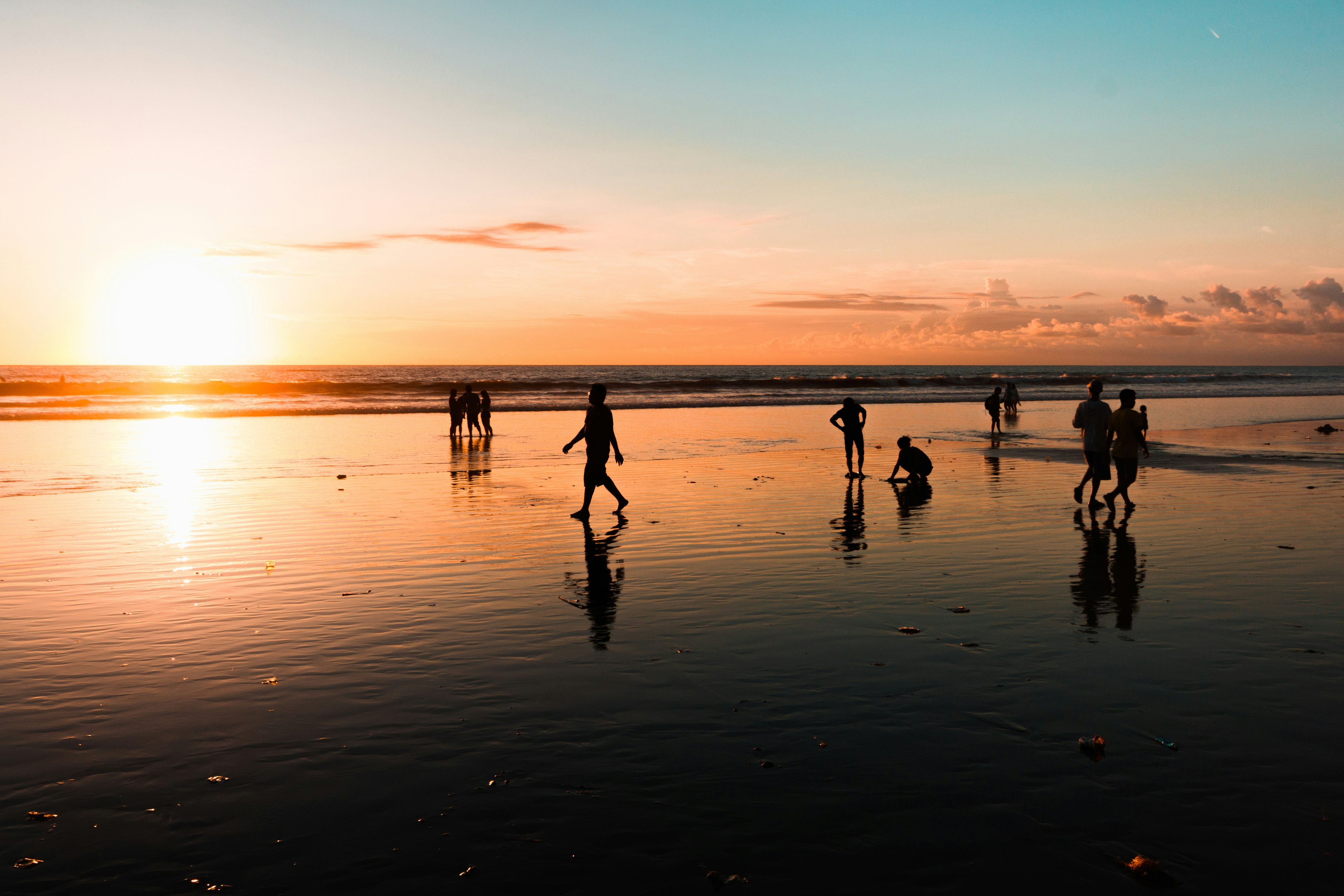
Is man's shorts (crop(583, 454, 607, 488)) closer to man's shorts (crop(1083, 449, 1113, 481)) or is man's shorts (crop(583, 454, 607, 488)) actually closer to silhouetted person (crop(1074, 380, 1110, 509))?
silhouetted person (crop(1074, 380, 1110, 509))

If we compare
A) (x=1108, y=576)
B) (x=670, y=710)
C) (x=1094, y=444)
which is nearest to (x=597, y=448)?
(x=1108, y=576)

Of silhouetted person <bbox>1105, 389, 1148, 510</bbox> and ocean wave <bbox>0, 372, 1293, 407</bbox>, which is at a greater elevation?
ocean wave <bbox>0, 372, 1293, 407</bbox>

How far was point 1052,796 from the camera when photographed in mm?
4543

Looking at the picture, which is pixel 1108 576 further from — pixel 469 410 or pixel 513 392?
pixel 513 392

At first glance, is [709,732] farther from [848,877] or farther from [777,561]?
[777,561]

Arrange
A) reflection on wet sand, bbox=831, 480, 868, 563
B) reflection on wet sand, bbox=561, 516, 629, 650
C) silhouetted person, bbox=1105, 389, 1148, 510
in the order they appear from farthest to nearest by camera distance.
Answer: silhouetted person, bbox=1105, 389, 1148, 510, reflection on wet sand, bbox=831, 480, 868, 563, reflection on wet sand, bbox=561, 516, 629, 650

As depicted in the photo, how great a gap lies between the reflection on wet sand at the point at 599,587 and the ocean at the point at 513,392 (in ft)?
122

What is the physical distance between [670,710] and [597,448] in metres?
9.06

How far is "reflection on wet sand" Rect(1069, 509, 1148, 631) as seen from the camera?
820 centimetres

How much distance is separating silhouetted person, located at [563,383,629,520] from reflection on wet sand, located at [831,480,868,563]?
12.4 feet

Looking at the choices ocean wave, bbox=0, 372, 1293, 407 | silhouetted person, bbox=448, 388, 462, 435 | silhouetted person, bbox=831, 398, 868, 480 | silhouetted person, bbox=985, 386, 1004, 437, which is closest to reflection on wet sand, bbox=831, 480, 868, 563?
silhouetted person, bbox=831, 398, 868, 480

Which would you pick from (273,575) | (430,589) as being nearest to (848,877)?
(430,589)

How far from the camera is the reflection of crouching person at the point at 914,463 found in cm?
1816

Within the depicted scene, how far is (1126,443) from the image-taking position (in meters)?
14.7
